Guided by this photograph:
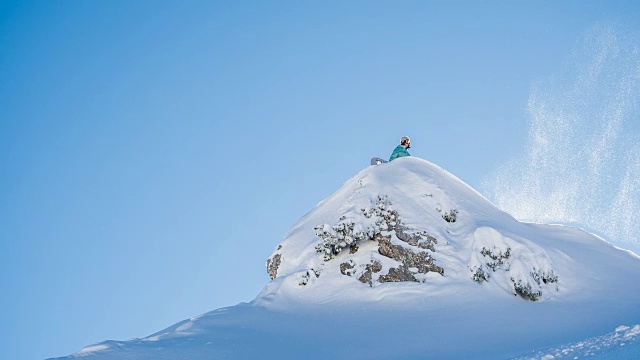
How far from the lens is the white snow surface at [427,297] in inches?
327

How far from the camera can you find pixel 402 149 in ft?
60.1

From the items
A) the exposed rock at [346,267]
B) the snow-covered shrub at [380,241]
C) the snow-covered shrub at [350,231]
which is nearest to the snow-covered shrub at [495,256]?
the snow-covered shrub at [380,241]

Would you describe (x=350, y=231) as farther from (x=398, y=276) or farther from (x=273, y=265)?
(x=273, y=265)

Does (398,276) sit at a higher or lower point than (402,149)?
lower

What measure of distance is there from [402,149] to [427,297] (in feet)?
27.1

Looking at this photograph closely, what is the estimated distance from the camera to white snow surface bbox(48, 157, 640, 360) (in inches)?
327

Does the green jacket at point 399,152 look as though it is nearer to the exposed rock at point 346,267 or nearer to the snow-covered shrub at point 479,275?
the exposed rock at point 346,267

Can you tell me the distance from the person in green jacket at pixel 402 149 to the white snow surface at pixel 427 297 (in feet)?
5.00

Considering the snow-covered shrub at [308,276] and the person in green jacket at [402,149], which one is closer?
the snow-covered shrub at [308,276]

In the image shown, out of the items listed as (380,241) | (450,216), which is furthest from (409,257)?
(450,216)

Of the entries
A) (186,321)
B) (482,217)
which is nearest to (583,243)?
(482,217)

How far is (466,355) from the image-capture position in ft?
25.5

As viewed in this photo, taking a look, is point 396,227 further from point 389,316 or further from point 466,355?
point 466,355

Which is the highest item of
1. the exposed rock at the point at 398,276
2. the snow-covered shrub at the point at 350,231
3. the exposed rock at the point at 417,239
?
the snow-covered shrub at the point at 350,231
